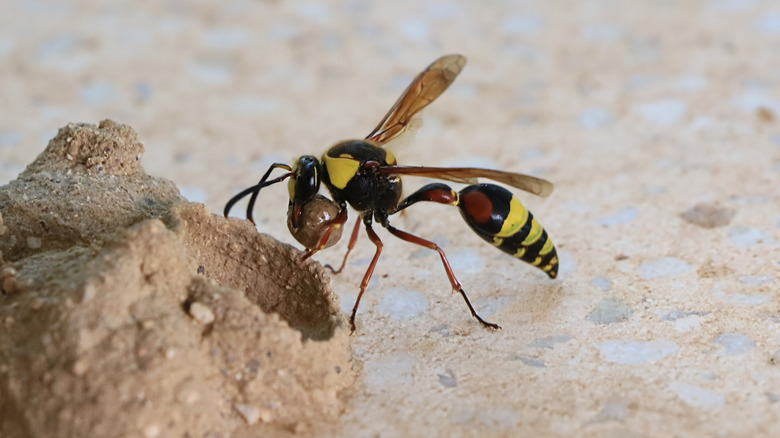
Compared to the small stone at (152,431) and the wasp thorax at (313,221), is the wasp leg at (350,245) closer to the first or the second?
the wasp thorax at (313,221)

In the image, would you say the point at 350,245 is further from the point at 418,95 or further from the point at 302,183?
the point at 418,95

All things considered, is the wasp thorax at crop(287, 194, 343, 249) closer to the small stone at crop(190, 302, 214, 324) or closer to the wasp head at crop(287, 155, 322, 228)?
the wasp head at crop(287, 155, 322, 228)

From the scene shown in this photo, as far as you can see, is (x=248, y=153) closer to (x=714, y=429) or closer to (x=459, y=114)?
(x=459, y=114)

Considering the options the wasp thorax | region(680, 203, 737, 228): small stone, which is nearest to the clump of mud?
the wasp thorax

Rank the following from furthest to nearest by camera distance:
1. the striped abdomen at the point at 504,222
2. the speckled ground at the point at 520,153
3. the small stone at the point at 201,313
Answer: the striped abdomen at the point at 504,222
the speckled ground at the point at 520,153
the small stone at the point at 201,313

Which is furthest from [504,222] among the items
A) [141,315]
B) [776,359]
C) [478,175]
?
[141,315]

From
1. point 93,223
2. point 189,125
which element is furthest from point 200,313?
point 189,125

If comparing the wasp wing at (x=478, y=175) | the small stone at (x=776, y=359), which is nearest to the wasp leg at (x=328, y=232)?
the wasp wing at (x=478, y=175)
